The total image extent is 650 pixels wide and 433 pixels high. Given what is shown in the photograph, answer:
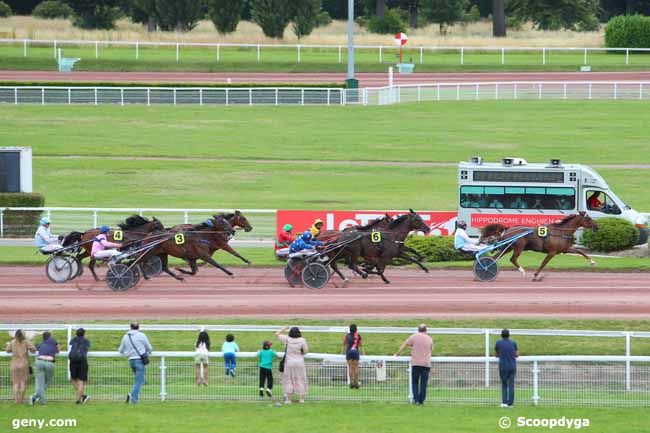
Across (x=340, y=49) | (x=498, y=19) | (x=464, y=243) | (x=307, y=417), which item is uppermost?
(x=498, y=19)

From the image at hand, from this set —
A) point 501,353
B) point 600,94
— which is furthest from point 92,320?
A: point 600,94

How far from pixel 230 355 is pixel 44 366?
2204 millimetres

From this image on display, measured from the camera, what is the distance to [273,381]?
53.3ft

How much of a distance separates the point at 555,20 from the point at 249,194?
50820 millimetres

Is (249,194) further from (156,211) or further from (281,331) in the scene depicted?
(281,331)

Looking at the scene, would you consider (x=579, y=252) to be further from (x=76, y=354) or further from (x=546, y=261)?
(x=76, y=354)

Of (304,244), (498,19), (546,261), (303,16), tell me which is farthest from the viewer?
(498,19)

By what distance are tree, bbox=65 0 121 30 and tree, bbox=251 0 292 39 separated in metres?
9.60

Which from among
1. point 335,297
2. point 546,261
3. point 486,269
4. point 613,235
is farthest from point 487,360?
point 613,235

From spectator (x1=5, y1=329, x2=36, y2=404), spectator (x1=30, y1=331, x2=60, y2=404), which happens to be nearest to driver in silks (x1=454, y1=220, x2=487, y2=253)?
spectator (x1=30, y1=331, x2=60, y2=404)

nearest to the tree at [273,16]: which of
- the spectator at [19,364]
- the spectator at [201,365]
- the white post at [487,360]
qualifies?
the white post at [487,360]

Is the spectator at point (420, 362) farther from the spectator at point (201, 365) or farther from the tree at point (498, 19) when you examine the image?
the tree at point (498, 19)

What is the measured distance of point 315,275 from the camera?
74.2 feet

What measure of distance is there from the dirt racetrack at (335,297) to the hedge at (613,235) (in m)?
2.04
